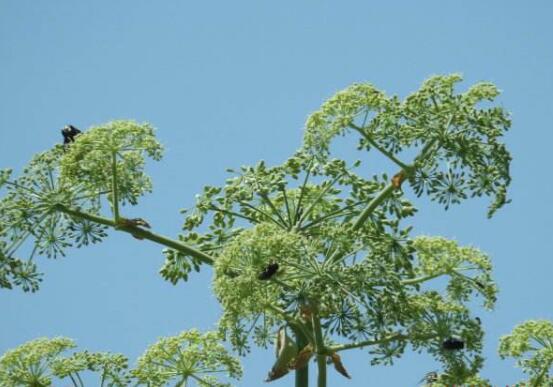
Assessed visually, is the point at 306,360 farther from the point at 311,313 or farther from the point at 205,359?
the point at 205,359

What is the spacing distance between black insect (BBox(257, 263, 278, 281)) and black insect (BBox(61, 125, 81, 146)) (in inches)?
147

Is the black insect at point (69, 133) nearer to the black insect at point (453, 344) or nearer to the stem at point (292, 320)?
the stem at point (292, 320)

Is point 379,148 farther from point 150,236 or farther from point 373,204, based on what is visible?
point 150,236

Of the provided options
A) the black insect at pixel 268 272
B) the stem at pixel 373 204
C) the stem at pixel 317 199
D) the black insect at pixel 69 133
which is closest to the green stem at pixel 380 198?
the stem at pixel 373 204

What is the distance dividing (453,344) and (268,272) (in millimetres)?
2276

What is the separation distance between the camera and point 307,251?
9930 millimetres

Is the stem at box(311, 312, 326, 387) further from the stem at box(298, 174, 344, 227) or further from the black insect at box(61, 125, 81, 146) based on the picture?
the black insect at box(61, 125, 81, 146)

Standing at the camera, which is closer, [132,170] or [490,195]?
[490,195]

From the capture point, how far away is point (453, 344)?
1084 cm

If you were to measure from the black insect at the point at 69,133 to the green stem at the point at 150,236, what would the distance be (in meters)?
1.24

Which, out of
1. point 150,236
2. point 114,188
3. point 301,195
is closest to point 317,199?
point 301,195

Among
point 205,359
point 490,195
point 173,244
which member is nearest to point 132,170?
point 173,244

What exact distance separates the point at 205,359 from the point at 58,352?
195 cm

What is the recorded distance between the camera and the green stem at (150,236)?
11.0m
